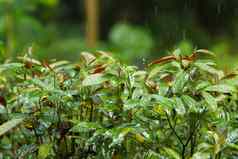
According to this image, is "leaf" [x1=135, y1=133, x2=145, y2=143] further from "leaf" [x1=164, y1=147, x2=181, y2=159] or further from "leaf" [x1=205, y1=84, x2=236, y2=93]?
"leaf" [x1=205, y1=84, x2=236, y2=93]

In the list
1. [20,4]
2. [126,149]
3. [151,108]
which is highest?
[20,4]

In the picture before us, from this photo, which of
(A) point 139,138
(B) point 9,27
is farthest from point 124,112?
(B) point 9,27

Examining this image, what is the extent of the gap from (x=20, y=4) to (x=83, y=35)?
14.9 ft

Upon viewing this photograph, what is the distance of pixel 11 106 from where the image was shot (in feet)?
6.52

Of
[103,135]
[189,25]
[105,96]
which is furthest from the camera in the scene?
[189,25]

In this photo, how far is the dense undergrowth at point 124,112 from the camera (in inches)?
66.0

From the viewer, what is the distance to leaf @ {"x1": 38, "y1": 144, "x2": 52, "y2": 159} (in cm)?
172

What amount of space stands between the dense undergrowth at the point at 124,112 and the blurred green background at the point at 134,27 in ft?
16.6

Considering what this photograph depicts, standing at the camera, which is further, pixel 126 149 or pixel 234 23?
pixel 234 23

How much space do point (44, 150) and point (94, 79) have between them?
0.77ft

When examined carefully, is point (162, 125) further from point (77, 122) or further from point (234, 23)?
point (234, 23)

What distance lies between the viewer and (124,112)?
1.71 metres

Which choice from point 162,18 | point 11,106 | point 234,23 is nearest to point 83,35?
point 162,18

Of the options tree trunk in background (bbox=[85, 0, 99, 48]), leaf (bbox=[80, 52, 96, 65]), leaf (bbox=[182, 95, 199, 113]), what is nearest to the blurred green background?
tree trunk in background (bbox=[85, 0, 99, 48])
